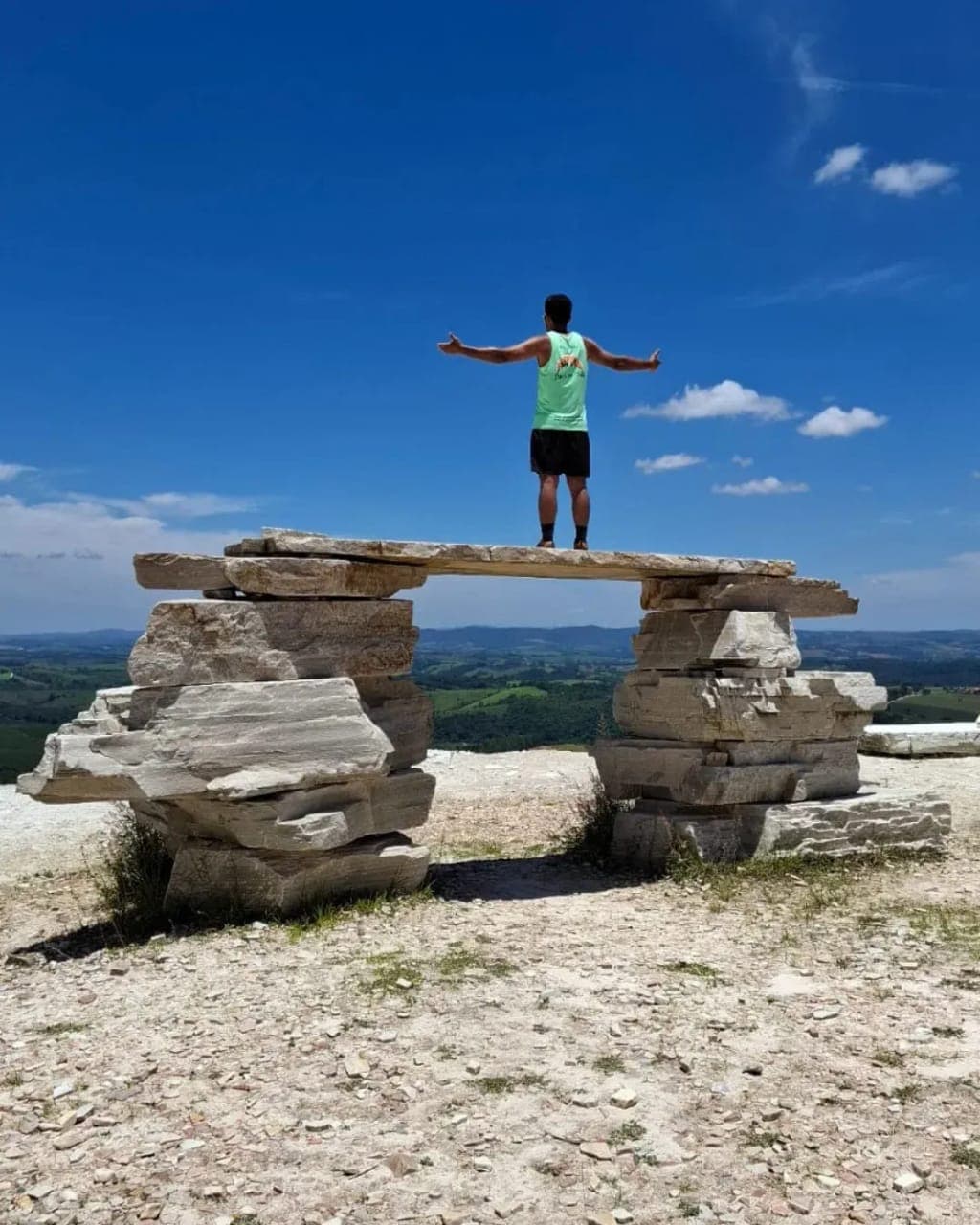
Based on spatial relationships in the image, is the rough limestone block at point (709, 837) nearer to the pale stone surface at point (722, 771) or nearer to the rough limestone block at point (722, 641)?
the pale stone surface at point (722, 771)

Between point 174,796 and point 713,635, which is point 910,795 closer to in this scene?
point 713,635

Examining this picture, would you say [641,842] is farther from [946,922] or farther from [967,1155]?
[967,1155]

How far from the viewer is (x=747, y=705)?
8797 mm

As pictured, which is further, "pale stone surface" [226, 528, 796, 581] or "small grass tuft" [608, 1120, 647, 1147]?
"pale stone surface" [226, 528, 796, 581]

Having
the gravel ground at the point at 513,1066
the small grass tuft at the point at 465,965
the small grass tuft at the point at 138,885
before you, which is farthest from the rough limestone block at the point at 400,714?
the small grass tuft at the point at 138,885

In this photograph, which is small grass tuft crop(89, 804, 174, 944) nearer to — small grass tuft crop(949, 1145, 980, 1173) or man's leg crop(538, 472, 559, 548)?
man's leg crop(538, 472, 559, 548)

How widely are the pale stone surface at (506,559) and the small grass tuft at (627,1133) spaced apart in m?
4.28

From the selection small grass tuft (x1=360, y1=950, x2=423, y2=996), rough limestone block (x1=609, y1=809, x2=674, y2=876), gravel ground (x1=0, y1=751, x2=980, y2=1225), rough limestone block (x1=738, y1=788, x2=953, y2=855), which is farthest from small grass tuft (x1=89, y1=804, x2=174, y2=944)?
rough limestone block (x1=738, y1=788, x2=953, y2=855)

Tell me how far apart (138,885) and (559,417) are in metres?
4.96

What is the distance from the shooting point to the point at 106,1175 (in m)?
4.08

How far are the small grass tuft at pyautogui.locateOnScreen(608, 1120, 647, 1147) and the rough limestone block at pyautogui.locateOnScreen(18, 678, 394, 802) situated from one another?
3486 millimetres

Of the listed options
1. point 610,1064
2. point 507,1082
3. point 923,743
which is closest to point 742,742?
point 610,1064

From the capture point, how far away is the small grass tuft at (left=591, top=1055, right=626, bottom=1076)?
4.88m

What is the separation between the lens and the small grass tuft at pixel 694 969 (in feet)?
20.4
